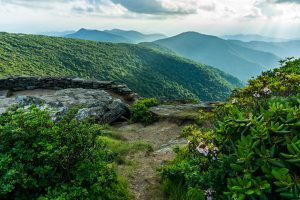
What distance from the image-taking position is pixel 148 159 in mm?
9039

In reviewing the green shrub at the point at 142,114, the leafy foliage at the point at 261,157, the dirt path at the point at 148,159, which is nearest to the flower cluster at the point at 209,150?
the leafy foliage at the point at 261,157

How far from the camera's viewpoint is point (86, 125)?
6.08 meters

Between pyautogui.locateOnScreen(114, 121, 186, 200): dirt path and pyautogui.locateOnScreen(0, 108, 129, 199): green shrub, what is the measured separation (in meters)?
1.10

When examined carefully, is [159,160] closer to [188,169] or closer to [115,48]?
[188,169]

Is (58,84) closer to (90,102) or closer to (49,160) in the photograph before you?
(90,102)

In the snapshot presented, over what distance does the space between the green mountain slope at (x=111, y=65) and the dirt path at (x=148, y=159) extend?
58146 millimetres

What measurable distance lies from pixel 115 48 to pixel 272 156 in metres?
131

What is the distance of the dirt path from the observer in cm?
695

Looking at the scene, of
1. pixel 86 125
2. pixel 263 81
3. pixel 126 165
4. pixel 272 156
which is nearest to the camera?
pixel 272 156

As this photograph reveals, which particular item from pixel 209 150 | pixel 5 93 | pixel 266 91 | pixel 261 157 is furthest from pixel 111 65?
pixel 261 157

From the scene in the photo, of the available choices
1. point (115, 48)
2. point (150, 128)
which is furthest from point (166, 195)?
point (115, 48)

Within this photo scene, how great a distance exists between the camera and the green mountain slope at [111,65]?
8644 cm

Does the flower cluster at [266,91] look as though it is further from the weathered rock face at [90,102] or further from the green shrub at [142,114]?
the green shrub at [142,114]

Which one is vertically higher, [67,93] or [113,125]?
[67,93]
